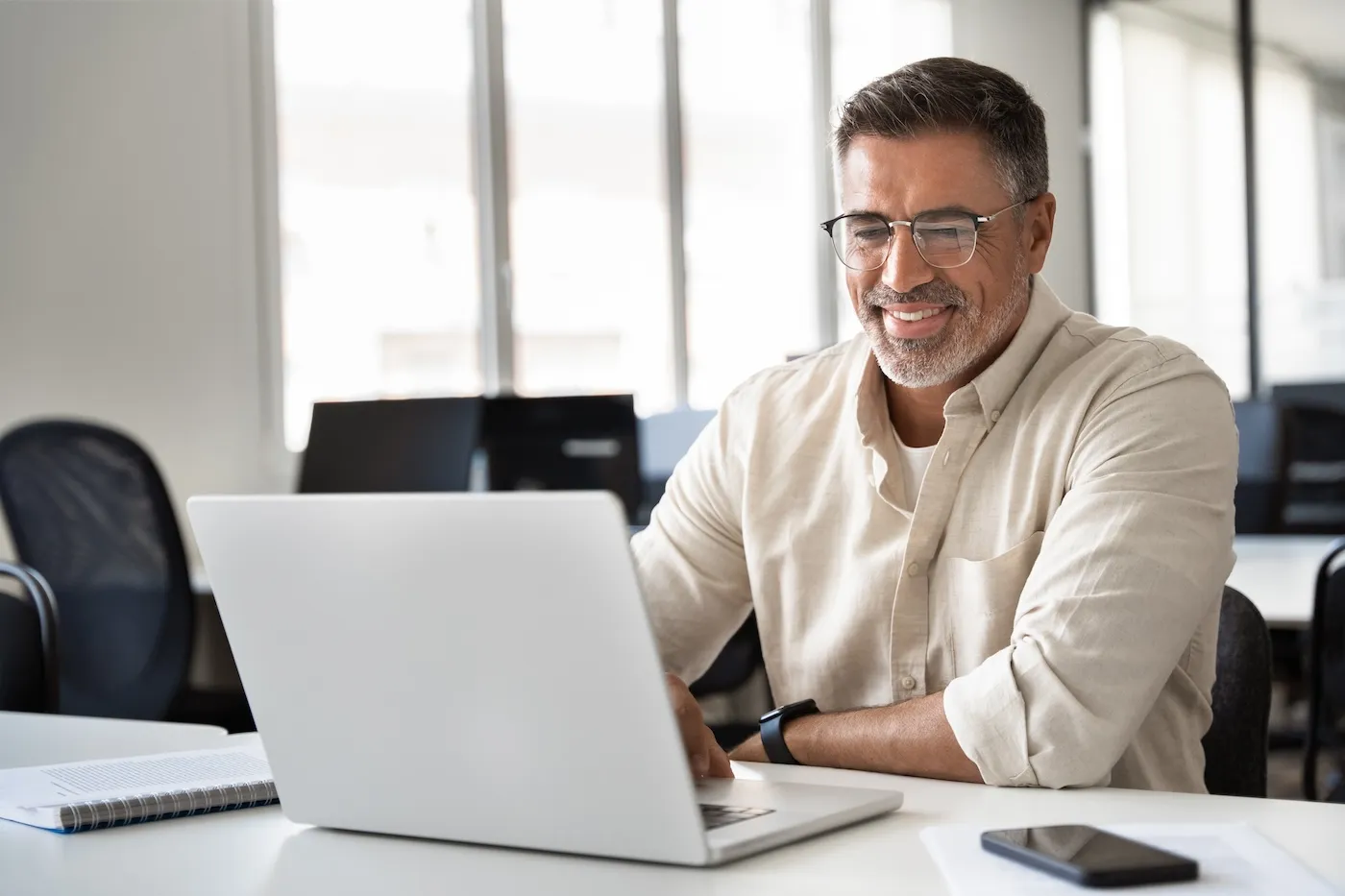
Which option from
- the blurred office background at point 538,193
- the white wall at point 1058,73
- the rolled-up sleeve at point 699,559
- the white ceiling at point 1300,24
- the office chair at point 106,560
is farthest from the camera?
the white wall at point 1058,73

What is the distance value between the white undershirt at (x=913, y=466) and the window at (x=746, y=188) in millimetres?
4420

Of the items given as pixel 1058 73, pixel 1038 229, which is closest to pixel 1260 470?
pixel 1038 229

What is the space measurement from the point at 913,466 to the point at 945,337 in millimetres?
148

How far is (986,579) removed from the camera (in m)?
1.53

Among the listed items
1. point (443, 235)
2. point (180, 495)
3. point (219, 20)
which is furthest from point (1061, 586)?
point (443, 235)

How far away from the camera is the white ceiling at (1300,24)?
277 inches

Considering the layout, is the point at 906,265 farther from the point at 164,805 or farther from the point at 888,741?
the point at 164,805

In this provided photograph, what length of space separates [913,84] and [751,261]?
4963 millimetres

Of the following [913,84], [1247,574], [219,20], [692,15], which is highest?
[692,15]

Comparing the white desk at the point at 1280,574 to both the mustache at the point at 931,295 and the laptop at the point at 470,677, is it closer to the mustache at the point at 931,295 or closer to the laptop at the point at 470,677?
the mustache at the point at 931,295

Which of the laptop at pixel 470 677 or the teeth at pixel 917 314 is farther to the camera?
the teeth at pixel 917 314

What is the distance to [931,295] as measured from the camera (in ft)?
5.41

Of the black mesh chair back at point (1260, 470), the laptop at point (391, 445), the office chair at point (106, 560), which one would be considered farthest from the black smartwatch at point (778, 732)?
the black mesh chair back at point (1260, 470)

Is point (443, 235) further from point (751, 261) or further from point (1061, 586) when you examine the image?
point (1061, 586)
